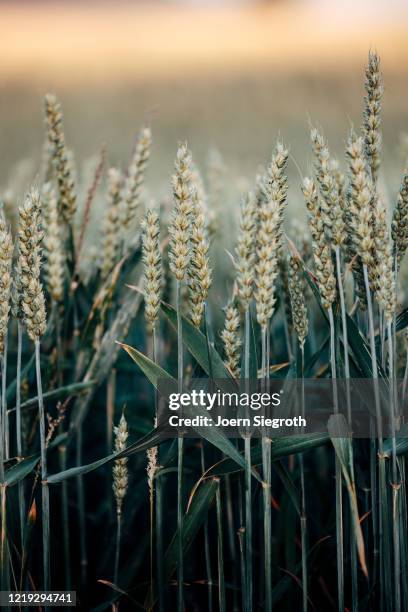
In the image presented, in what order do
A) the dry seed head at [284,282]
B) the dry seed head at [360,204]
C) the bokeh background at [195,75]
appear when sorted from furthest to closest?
the bokeh background at [195,75] → the dry seed head at [284,282] → the dry seed head at [360,204]

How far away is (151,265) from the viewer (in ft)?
2.37

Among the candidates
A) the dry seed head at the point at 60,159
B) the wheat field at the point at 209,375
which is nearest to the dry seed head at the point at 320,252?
the wheat field at the point at 209,375

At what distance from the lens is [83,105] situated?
271 centimetres

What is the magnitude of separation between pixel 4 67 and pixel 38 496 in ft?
3.54

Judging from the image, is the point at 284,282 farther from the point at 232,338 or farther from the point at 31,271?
the point at 31,271

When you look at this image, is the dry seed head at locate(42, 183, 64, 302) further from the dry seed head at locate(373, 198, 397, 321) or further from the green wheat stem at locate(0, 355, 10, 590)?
the dry seed head at locate(373, 198, 397, 321)

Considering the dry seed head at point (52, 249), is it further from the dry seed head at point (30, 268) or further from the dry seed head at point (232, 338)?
the dry seed head at point (232, 338)

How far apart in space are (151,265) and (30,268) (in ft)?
0.51

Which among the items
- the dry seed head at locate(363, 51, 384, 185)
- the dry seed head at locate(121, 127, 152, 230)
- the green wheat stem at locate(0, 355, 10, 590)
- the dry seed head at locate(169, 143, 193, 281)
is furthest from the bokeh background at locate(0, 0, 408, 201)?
the green wheat stem at locate(0, 355, 10, 590)

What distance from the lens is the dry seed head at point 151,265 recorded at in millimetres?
722

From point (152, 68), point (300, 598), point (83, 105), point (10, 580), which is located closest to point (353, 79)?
point (152, 68)
